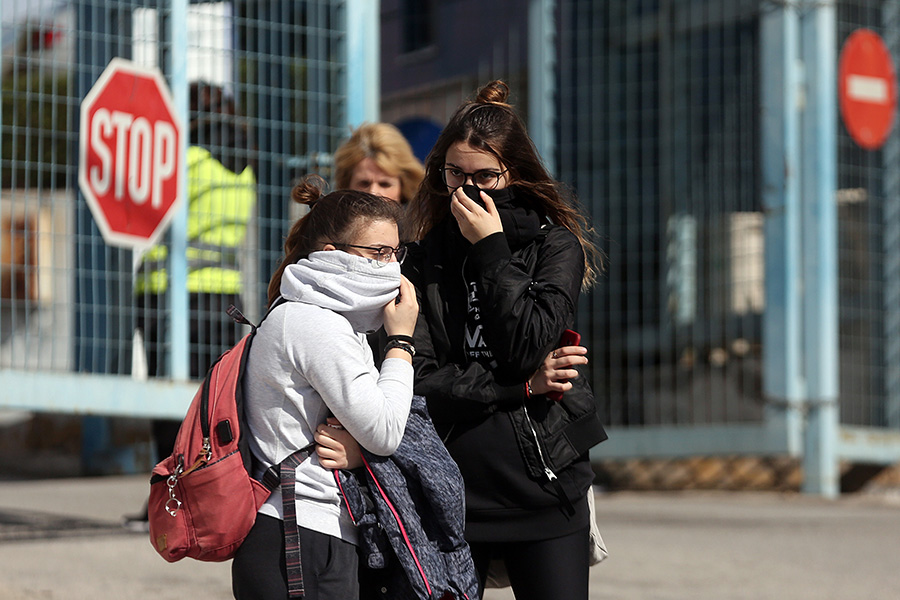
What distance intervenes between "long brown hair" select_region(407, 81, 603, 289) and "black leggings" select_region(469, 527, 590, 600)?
25.1 inches

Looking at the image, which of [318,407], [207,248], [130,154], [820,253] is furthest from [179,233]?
[820,253]

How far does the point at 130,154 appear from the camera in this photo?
6707 millimetres

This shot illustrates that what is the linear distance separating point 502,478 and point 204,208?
4.44 metres

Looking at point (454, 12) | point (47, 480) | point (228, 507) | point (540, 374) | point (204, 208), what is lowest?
point (47, 480)

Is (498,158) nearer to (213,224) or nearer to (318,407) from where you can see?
(318,407)

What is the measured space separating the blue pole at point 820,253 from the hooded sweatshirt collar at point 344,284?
7.17 m

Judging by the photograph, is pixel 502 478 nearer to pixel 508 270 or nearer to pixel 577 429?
pixel 577 429

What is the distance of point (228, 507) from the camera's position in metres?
2.53

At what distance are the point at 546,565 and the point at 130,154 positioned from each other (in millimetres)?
4470

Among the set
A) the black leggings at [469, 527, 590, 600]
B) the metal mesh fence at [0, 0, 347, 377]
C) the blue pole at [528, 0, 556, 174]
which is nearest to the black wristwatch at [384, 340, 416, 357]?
the black leggings at [469, 527, 590, 600]

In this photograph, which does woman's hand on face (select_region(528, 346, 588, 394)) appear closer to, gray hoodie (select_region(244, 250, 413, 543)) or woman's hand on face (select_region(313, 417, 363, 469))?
gray hoodie (select_region(244, 250, 413, 543))

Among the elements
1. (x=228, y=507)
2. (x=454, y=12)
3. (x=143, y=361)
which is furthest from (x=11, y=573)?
(x=454, y=12)

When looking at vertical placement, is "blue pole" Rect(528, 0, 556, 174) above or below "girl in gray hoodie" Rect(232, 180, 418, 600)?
above

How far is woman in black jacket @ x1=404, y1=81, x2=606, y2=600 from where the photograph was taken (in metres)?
2.83
